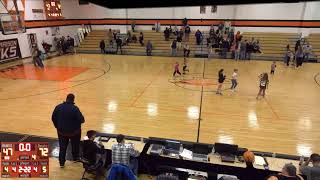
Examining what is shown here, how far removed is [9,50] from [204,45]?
15763 millimetres

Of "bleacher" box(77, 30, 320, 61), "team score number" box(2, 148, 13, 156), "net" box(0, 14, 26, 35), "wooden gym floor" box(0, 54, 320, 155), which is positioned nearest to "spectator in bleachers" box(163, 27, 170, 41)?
"bleacher" box(77, 30, 320, 61)

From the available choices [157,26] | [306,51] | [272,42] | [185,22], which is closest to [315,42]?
[306,51]

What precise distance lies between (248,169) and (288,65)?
16.6 meters

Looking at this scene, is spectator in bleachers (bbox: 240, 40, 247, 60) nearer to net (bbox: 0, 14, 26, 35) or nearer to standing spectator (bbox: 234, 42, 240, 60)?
standing spectator (bbox: 234, 42, 240, 60)

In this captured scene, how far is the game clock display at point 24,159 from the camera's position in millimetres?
4648

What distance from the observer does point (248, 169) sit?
477 cm

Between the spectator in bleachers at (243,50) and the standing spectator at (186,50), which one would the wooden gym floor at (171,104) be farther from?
the standing spectator at (186,50)

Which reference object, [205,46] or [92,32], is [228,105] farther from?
[92,32]

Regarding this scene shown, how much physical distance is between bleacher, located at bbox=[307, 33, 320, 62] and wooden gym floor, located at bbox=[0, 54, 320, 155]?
16.6 ft

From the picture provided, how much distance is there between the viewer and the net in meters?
18.1

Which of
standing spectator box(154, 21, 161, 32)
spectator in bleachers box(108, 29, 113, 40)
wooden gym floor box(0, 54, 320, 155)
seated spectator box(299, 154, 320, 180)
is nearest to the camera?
seated spectator box(299, 154, 320, 180)

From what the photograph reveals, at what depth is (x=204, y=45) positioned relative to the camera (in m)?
23.4

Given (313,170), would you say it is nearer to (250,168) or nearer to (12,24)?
(250,168)

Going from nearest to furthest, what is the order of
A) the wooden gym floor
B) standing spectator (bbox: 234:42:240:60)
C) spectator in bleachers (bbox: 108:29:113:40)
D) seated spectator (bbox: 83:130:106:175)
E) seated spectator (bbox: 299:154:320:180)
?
seated spectator (bbox: 299:154:320:180) < seated spectator (bbox: 83:130:106:175) < the wooden gym floor < standing spectator (bbox: 234:42:240:60) < spectator in bleachers (bbox: 108:29:113:40)
